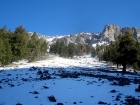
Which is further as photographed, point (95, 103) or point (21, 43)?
point (21, 43)

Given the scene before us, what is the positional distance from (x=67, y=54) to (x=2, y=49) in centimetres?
10062

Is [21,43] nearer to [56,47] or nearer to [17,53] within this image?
[17,53]

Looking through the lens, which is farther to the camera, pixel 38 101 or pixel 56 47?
pixel 56 47

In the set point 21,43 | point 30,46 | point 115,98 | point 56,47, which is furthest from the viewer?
point 56,47

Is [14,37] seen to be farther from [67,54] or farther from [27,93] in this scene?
[67,54]

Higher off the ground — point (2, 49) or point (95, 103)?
point (2, 49)

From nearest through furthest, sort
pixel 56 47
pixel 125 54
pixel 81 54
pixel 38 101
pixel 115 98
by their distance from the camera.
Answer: pixel 38 101 < pixel 115 98 < pixel 125 54 < pixel 56 47 < pixel 81 54

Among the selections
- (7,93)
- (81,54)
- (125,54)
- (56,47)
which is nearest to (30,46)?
(125,54)

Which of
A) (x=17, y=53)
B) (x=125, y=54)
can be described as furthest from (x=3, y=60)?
(x=125, y=54)

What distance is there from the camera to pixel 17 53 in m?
53.1

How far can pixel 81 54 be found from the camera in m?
178

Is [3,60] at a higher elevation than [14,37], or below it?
below

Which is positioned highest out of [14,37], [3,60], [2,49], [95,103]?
[14,37]

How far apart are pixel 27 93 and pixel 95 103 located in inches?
239
